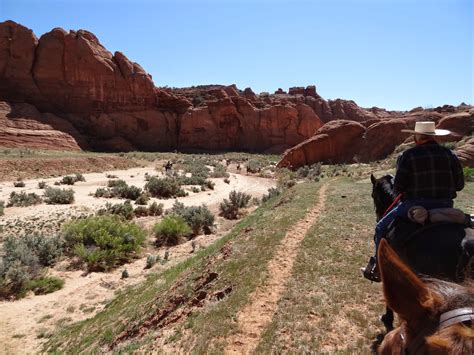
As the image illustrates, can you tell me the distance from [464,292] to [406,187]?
2.75 meters

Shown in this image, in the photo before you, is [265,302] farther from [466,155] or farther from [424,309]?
[466,155]

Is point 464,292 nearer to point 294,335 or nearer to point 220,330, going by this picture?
point 294,335

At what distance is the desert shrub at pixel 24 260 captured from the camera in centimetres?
Result: 971

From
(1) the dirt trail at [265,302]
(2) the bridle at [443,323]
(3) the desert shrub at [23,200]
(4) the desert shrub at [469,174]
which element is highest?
(2) the bridle at [443,323]

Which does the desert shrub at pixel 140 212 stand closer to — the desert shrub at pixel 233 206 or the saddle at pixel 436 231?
the desert shrub at pixel 233 206

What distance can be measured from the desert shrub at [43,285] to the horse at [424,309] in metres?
10.8

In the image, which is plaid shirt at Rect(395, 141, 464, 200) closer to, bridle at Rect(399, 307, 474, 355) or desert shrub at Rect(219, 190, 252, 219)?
bridle at Rect(399, 307, 474, 355)

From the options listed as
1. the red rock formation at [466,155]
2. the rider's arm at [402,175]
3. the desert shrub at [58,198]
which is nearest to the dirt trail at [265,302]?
the rider's arm at [402,175]

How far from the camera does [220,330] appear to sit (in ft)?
16.2

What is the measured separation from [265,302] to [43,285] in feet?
25.9

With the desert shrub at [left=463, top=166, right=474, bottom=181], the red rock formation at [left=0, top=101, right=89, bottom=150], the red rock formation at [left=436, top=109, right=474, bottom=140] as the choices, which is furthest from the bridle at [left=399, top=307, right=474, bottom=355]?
the red rock formation at [left=0, top=101, right=89, bottom=150]

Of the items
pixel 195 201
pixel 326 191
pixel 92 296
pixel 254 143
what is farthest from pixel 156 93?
pixel 92 296

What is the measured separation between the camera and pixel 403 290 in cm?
147

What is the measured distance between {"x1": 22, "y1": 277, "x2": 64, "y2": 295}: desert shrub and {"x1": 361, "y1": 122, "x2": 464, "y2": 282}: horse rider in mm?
9988
